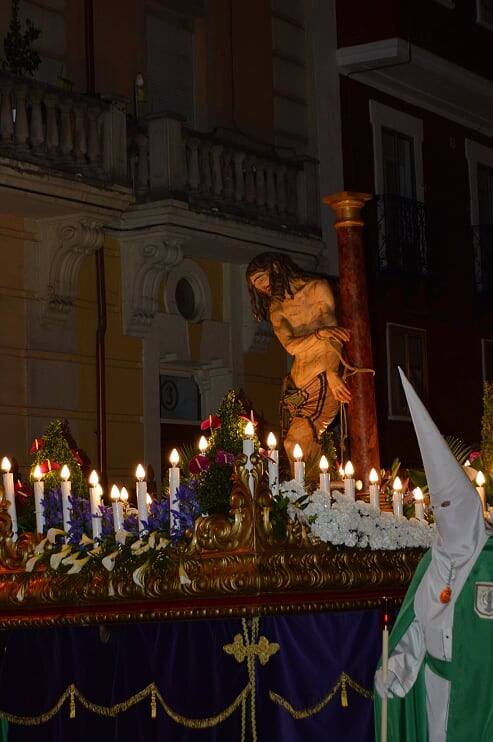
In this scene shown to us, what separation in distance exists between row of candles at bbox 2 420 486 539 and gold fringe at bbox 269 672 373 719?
0.85 m

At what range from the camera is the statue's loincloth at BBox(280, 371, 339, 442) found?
10.0 m

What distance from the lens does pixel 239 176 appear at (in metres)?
17.9

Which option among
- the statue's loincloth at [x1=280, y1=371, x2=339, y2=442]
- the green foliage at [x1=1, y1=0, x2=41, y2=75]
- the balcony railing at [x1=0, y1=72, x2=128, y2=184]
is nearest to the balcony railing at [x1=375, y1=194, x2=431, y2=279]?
the balcony railing at [x1=0, y1=72, x2=128, y2=184]

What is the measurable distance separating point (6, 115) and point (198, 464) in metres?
7.72

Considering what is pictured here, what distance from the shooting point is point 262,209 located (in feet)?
59.6

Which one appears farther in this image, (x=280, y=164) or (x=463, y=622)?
(x=280, y=164)

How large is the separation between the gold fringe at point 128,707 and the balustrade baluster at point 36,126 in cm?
772

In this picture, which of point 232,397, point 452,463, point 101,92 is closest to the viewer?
point 452,463

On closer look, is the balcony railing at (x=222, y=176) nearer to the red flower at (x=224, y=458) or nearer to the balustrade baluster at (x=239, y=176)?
the balustrade baluster at (x=239, y=176)

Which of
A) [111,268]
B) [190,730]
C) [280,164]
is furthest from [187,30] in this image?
[190,730]

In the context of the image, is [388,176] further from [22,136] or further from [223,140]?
[22,136]

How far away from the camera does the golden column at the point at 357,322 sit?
9.48 meters

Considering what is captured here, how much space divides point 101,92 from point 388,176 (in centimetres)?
536

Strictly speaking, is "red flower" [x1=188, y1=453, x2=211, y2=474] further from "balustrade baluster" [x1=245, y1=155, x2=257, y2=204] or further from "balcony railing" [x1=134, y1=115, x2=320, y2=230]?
"balustrade baluster" [x1=245, y1=155, x2=257, y2=204]
